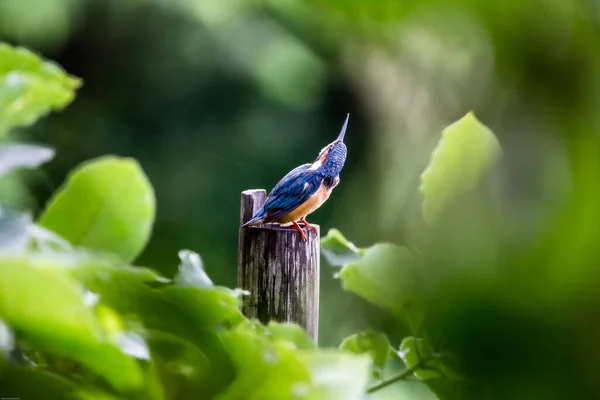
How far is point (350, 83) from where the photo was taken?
276cm

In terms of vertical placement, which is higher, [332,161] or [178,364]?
[332,161]

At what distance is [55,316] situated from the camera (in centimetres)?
18

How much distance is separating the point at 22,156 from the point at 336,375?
0.37 ft

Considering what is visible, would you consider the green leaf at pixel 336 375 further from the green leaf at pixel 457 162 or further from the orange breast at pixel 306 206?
the orange breast at pixel 306 206

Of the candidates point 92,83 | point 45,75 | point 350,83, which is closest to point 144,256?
point 92,83

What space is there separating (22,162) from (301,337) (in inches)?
4.4

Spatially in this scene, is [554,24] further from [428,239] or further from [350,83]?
[350,83]

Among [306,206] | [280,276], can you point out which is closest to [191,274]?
[280,276]

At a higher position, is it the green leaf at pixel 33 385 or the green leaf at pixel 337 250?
the green leaf at pixel 337 250

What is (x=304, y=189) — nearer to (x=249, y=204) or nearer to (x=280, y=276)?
(x=249, y=204)

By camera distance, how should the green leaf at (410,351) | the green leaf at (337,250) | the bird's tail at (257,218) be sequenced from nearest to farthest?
the green leaf at (410,351)
the green leaf at (337,250)
the bird's tail at (257,218)

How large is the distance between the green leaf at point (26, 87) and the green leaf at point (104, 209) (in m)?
0.02

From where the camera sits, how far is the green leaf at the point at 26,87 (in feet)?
0.76

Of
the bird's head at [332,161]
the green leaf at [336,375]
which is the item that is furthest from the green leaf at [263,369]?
the bird's head at [332,161]
